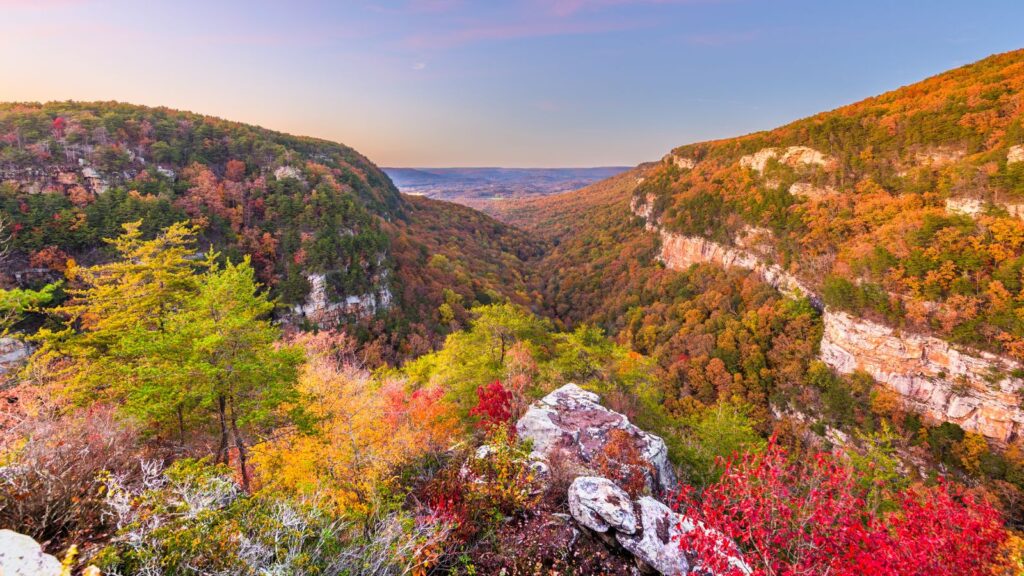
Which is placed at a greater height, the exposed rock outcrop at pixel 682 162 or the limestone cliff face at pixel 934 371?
the exposed rock outcrop at pixel 682 162

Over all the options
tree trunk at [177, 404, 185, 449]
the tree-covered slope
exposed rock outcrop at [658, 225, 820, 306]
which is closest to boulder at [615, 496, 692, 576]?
tree trunk at [177, 404, 185, 449]

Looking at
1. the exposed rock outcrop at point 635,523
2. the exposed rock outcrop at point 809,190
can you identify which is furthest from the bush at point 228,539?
the exposed rock outcrop at point 809,190

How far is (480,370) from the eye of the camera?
1872 centimetres

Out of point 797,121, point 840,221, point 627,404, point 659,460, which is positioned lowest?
point 627,404

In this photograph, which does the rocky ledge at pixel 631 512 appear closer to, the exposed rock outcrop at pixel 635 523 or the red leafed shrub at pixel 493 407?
the exposed rock outcrop at pixel 635 523

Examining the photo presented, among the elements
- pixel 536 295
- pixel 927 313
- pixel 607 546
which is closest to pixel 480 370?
pixel 607 546

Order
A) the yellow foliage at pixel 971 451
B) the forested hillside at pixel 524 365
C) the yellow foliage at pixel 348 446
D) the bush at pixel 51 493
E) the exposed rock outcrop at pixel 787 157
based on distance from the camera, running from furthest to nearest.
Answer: the exposed rock outcrop at pixel 787 157, the yellow foliage at pixel 971 451, the yellow foliage at pixel 348 446, the forested hillside at pixel 524 365, the bush at pixel 51 493

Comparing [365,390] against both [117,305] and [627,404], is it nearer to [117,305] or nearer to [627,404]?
[117,305]

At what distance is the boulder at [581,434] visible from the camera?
11.2 metres

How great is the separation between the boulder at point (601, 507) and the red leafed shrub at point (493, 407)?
5574 millimetres

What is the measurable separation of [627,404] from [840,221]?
53480 millimetres

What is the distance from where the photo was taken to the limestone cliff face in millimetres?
31688

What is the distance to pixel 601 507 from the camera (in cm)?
766

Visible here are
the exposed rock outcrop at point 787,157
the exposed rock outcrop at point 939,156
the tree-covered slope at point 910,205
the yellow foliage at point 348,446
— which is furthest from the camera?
the exposed rock outcrop at point 787,157
